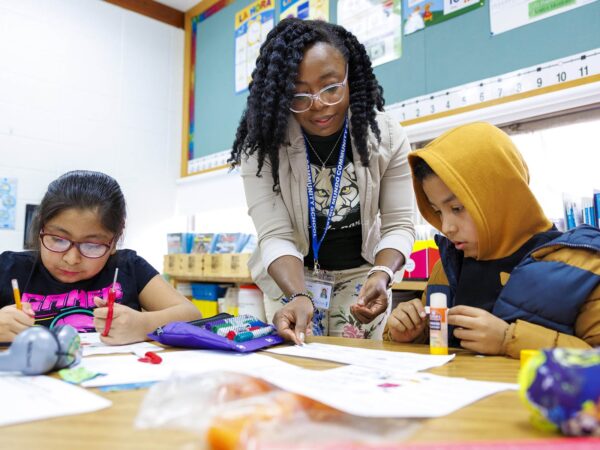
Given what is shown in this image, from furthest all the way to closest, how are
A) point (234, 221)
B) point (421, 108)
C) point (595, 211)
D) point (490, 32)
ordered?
point (234, 221) → point (421, 108) → point (490, 32) → point (595, 211)

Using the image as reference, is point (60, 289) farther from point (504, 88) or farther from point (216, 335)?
point (504, 88)

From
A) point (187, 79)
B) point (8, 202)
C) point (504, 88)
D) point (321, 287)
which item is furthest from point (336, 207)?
point (187, 79)

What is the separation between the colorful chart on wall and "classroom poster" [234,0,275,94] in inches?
50.6

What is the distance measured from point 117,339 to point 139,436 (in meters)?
0.62

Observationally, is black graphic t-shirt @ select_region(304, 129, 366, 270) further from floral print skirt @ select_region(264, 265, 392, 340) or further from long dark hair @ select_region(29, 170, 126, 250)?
long dark hair @ select_region(29, 170, 126, 250)

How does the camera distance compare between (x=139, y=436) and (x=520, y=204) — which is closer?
(x=139, y=436)

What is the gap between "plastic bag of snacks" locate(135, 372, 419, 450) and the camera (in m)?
0.39

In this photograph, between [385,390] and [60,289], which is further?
[60,289]

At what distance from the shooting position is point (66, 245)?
126 centimetres

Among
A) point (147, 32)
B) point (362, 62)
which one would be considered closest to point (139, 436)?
point (362, 62)

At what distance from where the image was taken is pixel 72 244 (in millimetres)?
1264

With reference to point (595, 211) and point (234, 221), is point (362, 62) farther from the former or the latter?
point (234, 221)

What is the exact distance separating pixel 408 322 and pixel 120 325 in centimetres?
58

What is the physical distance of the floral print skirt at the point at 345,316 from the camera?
137 centimetres
